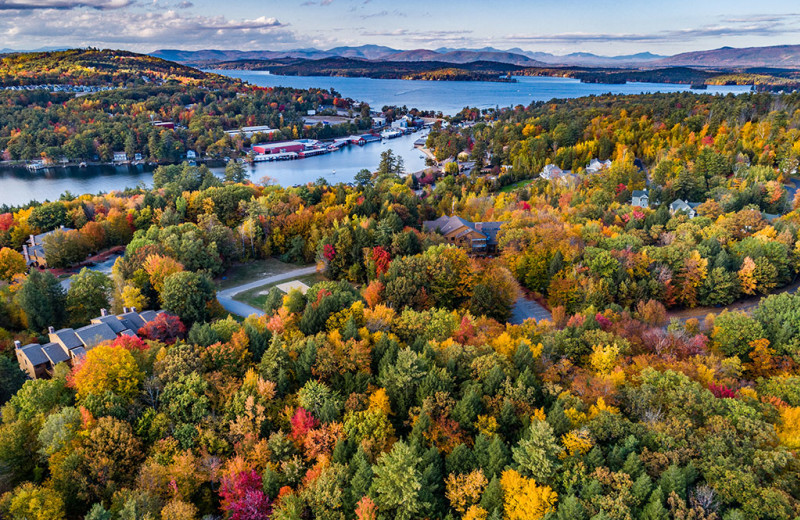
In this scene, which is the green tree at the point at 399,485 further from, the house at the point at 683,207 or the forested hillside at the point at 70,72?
the forested hillside at the point at 70,72

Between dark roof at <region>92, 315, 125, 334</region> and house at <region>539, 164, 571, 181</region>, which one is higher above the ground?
house at <region>539, 164, 571, 181</region>

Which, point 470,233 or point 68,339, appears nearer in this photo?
point 68,339

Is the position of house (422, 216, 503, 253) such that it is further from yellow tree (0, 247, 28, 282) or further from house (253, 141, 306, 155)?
house (253, 141, 306, 155)

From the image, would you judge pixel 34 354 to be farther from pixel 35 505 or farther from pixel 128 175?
pixel 128 175

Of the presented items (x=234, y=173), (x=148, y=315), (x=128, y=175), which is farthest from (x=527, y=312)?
(x=128, y=175)

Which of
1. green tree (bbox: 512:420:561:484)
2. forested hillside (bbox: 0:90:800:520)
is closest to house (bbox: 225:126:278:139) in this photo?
forested hillside (bbox: 0:90:800:520)

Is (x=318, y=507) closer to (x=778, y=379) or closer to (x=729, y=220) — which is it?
(x=778, y=379)
